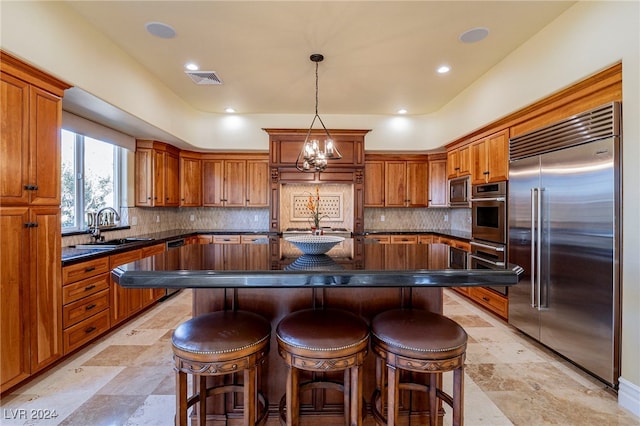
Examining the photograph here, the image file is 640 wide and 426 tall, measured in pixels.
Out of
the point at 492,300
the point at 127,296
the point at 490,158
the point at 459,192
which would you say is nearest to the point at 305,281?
the point at 127,296

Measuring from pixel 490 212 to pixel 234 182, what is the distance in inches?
166

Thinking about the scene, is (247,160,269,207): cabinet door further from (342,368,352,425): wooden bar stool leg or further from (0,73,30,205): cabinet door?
(342,368,352,425): wooden bar stool leg

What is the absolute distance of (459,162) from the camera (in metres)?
4.55

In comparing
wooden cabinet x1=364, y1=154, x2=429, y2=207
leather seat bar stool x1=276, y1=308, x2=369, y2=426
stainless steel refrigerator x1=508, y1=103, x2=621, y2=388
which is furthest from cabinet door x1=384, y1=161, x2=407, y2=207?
leather seat bar stool x1=276, y1=308, x2=369, y2=426

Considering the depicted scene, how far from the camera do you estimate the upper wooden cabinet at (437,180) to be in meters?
5.31

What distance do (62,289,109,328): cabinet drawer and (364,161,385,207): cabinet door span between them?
13.6ft

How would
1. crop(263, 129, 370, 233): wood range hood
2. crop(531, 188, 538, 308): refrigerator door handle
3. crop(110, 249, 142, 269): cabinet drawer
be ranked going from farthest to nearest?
crop(263, 129, 370, 233): wood range hood < crop(110, 249, 142, 269): cabinet drawer < crop(531, 188, 538, 308): refrigerator door handle

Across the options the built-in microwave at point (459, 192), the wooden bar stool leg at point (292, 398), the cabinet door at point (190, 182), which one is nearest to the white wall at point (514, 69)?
the built-in microwave at point (459, 192)

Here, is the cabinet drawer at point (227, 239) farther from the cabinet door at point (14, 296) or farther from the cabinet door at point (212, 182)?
the cabinet door at point (14, 296)

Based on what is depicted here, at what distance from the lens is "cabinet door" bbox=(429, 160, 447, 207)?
5297 mm

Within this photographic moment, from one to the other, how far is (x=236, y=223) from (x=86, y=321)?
3.19 metres

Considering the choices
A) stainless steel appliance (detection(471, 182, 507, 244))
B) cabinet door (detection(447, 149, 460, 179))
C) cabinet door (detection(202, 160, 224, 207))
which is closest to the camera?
stainless steel appliance (detection(471, 182, 507, 244))

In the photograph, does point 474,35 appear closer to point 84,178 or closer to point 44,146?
point 44,146

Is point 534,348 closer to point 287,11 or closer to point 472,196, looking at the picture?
point 472,196
